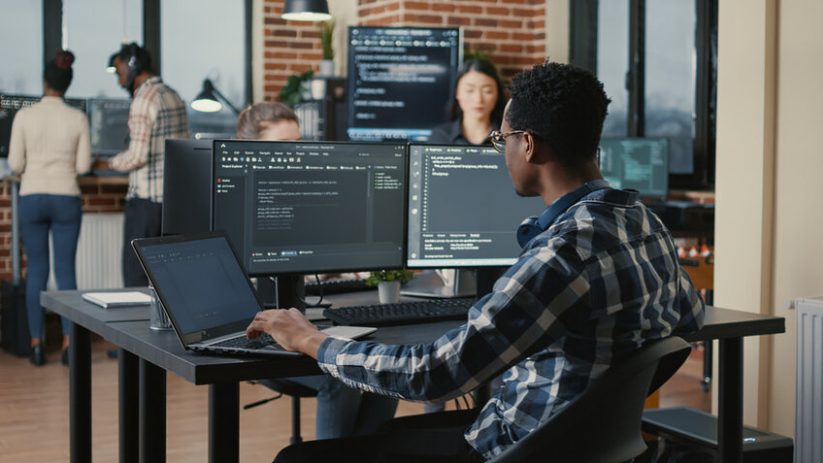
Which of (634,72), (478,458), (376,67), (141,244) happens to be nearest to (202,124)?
(376,67)

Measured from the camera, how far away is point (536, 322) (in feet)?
4.61

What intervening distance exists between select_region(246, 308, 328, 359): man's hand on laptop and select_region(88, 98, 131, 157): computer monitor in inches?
174

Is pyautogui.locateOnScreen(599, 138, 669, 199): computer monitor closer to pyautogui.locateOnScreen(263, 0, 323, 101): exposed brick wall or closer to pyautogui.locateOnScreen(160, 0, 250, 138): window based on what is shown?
pyautogui.locateOnScreen(263, 0, 323, 101): exposed brick wall

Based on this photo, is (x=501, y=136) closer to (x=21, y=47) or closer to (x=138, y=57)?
(x=138, y=57)

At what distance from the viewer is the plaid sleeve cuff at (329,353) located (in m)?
1.64

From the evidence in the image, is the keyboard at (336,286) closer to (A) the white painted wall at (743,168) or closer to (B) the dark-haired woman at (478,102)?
(A) the white painted wall at (743,168)

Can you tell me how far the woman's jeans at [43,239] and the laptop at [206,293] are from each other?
3221mm

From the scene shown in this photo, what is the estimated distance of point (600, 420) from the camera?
1.42 metres

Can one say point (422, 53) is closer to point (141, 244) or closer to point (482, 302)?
point (141, 244)

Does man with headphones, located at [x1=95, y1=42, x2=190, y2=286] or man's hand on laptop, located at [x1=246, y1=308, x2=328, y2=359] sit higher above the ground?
man with headphones, located at [x1=95, y1=42, x2=190, y2=286]

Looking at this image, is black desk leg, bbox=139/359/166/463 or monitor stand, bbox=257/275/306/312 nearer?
black desk leg, bbox=139/359/166/463

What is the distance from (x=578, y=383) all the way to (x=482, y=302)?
197 millimetres

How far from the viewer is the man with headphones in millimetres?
4863

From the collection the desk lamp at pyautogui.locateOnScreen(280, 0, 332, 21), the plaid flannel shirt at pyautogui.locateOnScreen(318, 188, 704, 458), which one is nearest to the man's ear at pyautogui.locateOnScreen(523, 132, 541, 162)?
the plaid flannel shirt at pyautogui.locateOnScreen(318, 188, 704, 458)
